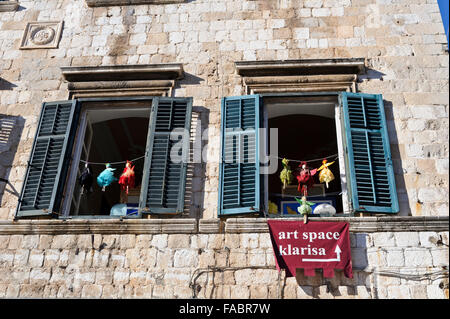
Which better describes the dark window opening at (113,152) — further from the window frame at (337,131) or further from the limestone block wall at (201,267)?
the window frame at (337,131)

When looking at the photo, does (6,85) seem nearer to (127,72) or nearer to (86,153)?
(86,153)

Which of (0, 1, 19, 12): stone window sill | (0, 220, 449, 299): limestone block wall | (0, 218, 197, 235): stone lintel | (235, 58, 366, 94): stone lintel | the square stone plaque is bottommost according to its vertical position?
(0, 220, 449, 299): limestone block wall

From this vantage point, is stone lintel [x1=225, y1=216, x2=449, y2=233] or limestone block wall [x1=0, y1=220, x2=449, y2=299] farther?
stone lintel [x1=225, y1=216, x2=449, y2=233]

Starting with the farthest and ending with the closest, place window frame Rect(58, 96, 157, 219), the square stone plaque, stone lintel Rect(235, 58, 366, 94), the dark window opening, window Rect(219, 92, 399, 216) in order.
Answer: the dark window opening
the square stone plaque
stone lintel Rect(235, 58, 366, 94)
window frame Rect(58, 96, 157, 219)
window Rect(219, 92, 399, 216)

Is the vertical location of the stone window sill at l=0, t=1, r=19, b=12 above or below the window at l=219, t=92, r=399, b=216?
above

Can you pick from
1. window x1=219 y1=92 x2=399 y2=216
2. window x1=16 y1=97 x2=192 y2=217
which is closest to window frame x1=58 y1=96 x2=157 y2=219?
window x1=16 y1=97 x2=192 y2=217

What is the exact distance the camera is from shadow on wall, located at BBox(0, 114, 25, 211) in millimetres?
8445

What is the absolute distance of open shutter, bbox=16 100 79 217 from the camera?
810 centimetres

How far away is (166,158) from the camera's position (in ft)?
27.4

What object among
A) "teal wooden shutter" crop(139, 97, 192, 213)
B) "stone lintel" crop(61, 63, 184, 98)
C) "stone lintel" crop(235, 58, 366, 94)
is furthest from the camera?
"stone lintel" crop(61, 63, 184, 98)

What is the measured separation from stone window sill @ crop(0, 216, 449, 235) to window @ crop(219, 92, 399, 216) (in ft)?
0.63

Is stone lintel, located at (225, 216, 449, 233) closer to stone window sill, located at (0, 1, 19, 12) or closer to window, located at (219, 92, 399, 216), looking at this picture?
window, located at (219, 92, 399, 216)
